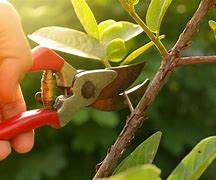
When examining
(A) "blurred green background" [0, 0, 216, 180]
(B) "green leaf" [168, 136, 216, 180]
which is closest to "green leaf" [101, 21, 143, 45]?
(B) "green leaf" [168, 136, 216, 180]

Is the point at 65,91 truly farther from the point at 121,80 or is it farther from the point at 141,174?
the point at 141,174

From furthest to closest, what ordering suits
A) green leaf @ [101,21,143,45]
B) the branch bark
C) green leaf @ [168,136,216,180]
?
green leaf @ [101,21,143,45], the branch bark, green leaf @ [168,136,216,180]

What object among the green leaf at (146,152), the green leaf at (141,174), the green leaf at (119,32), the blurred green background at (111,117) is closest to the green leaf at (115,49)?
the green leaf at (119,32)

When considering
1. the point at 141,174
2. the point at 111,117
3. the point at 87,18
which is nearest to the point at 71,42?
the point at 87,18

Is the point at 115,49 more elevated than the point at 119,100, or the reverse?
the point at 115,49

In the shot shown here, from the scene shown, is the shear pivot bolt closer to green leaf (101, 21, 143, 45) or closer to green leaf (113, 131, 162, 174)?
green leaf (101, 21, 143, 45)

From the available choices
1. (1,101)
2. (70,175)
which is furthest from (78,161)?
(1,101)
